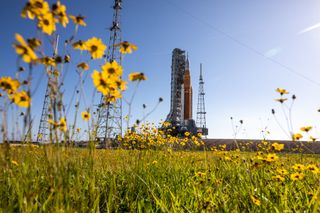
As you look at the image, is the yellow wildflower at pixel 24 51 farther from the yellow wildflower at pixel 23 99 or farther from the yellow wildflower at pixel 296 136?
the yellow wildflower at pixel 296 136

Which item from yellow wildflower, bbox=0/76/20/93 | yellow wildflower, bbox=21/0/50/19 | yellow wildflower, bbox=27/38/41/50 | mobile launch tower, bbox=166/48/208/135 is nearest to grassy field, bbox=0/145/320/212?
yellow wildflower, bbox=0/76/20/93

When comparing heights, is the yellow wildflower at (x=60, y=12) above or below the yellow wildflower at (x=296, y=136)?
above

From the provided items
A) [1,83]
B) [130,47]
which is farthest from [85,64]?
[1,83]

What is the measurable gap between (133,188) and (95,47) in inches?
64.5

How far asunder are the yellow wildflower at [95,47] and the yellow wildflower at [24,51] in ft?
1.32

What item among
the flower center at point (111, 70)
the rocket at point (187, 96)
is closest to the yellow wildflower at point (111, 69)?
the flower center at point (111, 70)

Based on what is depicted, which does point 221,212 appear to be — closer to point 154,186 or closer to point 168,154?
point 154,186

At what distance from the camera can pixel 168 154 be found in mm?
A: 4332

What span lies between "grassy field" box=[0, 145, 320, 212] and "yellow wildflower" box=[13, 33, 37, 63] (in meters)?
0.40

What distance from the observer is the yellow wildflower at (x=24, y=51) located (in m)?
1.06

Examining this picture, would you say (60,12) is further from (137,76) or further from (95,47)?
(137,76)

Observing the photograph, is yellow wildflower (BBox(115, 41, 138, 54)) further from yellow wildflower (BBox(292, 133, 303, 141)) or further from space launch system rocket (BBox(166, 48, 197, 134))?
space launch system rocket (BBox(166, 48, 197, 134))

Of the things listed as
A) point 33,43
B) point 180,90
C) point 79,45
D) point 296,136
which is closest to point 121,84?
point 79,45

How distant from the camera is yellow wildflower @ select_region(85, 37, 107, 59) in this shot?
1472 mm
